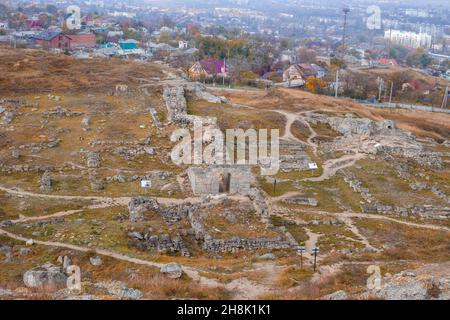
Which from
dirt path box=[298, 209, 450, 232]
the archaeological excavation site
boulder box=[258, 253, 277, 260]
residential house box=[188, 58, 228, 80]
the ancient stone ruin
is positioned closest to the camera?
the archaeological excavation site

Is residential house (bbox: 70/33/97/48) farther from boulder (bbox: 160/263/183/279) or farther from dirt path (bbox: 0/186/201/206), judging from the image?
boulder (bbox: 160/263/183/279)

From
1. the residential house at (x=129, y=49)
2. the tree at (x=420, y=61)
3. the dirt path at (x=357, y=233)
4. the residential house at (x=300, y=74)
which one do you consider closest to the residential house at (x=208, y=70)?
the residential house at (x=300, y=74)

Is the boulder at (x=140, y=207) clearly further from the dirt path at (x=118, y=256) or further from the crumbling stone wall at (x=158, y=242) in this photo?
the dirt path at (x=118, y=256)

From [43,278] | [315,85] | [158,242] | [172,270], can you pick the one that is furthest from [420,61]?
[43,278]

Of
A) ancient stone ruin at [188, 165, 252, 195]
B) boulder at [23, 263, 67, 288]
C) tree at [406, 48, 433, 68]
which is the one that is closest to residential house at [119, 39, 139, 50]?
tree at [406, 48, 433, 68]

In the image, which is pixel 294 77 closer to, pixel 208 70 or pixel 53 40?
pixel 208 70

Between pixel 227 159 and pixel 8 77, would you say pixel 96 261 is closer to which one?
pixel 227 159

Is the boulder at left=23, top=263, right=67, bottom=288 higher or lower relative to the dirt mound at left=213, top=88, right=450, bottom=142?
higher
